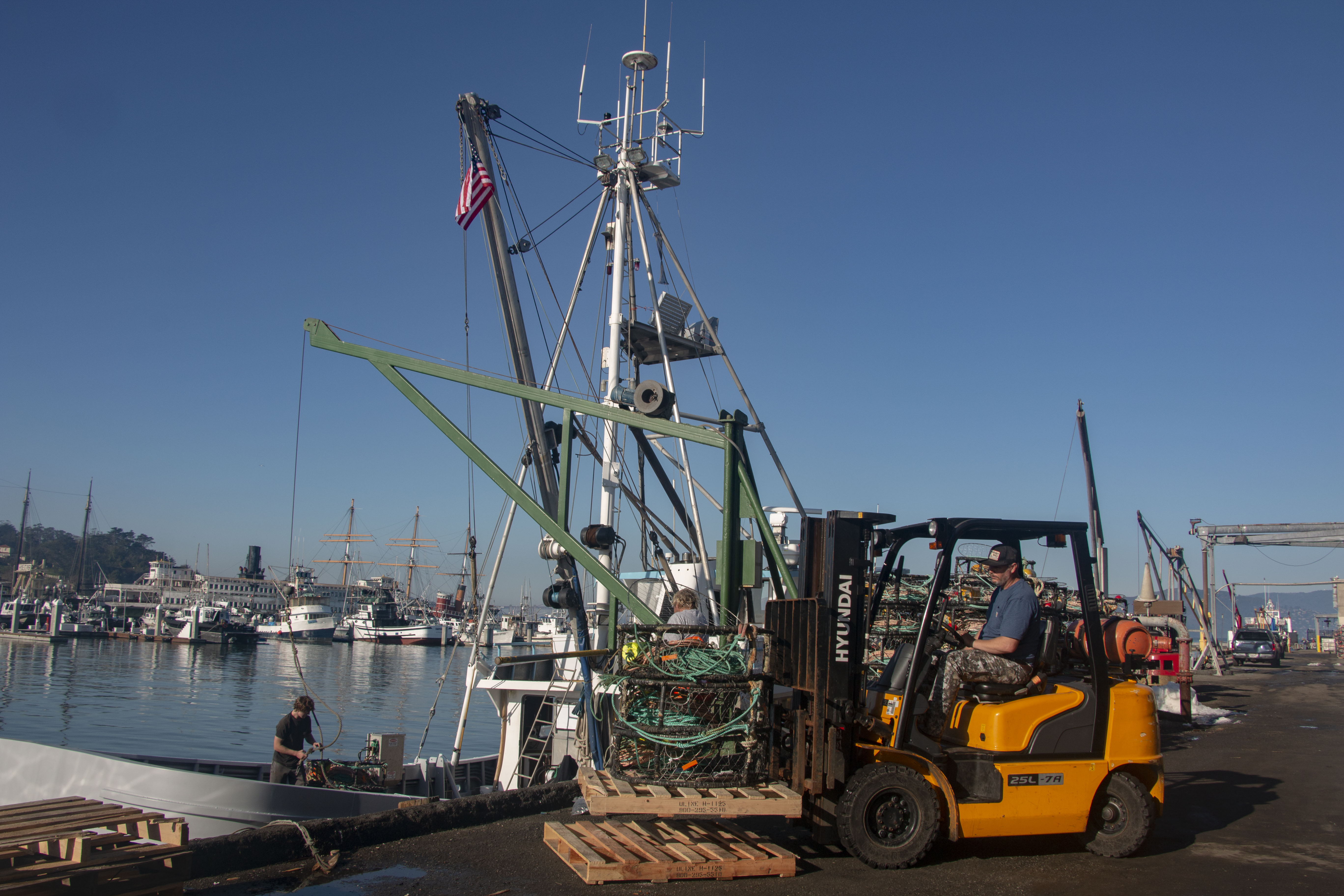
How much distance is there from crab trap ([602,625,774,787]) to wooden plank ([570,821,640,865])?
A: 489 mm

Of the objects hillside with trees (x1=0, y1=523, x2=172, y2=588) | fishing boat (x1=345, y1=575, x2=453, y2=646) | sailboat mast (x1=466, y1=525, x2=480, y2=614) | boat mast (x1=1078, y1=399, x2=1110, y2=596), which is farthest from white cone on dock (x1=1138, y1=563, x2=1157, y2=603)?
hillside with trees (x1=0, y1=523, x2=172, y2=588)

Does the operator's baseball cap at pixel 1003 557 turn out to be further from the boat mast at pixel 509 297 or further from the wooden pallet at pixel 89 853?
the boat mast at pixel 509 297

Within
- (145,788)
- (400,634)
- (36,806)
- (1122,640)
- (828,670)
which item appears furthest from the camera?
(400,634)

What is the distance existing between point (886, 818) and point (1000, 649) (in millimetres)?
1481

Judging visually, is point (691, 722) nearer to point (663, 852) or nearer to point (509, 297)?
point (663, 852)

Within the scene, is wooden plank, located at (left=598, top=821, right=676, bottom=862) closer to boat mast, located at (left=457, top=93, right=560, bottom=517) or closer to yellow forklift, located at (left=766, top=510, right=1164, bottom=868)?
yellow forklift, located at (left=766, top=510, right=1164, bottom=868)

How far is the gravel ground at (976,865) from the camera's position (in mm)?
6023

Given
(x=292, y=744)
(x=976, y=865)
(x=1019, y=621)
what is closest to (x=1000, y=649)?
(x=1019, y=621)

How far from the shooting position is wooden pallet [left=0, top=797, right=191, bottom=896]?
480 centimetres

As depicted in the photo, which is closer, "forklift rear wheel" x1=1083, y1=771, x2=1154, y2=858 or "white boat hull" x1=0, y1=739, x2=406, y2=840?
"forklift rear wheel" x1=1083, y1=771, x2=1154, y2=858

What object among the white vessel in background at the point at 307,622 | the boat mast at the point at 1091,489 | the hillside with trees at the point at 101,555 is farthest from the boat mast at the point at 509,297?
the hillside with trees at the point at 101,555

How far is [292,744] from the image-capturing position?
1247 cm

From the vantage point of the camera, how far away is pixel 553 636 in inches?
803

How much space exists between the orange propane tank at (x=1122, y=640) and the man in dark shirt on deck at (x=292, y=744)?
1007 cm
